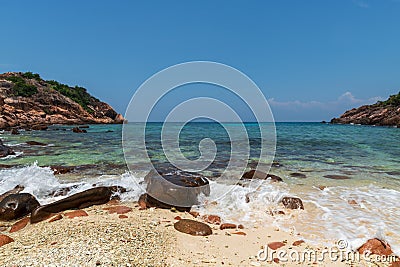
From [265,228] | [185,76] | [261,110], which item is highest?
[185,76]

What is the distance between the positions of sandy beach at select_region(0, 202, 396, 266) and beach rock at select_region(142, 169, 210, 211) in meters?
0.70

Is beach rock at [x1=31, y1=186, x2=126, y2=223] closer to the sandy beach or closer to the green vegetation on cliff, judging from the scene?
the sandy beach

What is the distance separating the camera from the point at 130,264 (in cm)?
260

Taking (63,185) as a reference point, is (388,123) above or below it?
above

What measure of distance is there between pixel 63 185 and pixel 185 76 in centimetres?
428

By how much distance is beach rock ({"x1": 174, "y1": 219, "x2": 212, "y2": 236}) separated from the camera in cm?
364

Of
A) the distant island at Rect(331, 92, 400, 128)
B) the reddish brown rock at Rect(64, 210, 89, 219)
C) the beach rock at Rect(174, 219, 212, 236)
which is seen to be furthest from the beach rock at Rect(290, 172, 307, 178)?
the distant island at Rect(331, 92, 400, 128)

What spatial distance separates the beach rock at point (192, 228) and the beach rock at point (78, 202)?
213 cm

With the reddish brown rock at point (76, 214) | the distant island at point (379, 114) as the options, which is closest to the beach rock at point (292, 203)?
the reddish brown rock at point (76, 214)

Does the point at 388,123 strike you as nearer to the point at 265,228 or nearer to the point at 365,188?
the point at 365,188

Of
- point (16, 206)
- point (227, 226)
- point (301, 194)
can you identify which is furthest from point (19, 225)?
point (301, 194)

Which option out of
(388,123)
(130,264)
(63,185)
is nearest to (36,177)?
(63,185)

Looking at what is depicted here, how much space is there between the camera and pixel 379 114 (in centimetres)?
5606

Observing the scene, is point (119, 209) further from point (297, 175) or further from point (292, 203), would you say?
point (297, 175)
